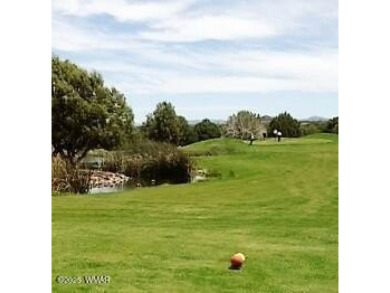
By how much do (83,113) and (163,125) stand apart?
10.5 inches

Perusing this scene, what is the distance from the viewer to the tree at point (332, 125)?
3115 mm

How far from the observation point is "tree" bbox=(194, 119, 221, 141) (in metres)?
3.19

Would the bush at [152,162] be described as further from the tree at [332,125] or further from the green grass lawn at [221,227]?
the tree at [332,125]

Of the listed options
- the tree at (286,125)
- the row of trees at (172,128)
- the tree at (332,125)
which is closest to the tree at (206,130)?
the row of trees at (172,128)

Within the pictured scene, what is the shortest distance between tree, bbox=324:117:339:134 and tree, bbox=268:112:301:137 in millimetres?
104

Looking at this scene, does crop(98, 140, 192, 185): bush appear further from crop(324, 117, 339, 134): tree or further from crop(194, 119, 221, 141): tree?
crop(324, 117, 339, 134): tree

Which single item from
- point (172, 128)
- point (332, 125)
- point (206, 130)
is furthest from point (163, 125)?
point (332, 125)

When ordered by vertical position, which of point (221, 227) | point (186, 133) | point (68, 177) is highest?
point (186, 133)

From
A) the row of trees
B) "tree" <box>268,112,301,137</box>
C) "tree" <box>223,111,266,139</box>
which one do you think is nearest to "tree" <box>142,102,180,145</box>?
the row of trees

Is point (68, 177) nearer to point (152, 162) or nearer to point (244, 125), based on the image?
point (152, 162)

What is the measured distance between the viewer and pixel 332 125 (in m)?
3.13
